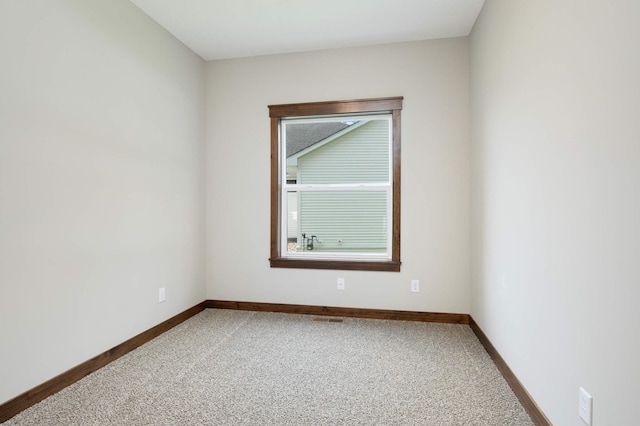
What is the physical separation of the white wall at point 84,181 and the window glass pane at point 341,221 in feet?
3.97

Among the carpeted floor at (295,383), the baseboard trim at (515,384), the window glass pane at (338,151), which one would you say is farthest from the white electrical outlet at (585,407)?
the window glass pane at (338,151)

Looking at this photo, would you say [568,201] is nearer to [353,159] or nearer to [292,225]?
[353,159]

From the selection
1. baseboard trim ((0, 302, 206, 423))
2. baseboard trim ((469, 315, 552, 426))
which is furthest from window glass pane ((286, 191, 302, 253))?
baseboard trim ((469, 315, 552, 426))

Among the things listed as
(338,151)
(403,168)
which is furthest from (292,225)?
(403,168)

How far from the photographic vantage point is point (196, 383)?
199cm

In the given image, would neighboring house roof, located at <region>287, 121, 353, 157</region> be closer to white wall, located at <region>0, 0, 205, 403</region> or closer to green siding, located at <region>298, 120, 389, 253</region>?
green siding, located at <region>298, 120, 389, 253</region>

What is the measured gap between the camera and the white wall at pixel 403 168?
3.01 m

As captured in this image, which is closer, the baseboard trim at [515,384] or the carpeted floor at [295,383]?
the baseboard trim at [515,384]

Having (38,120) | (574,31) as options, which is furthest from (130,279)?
(574,31)

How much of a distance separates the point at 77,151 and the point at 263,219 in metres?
1.68

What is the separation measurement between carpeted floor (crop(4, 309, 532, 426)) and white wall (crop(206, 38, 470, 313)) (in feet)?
1.59

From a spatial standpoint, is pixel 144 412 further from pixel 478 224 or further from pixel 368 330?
pixel 478 224

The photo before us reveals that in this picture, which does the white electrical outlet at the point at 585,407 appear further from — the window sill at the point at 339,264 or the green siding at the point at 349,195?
the green siding at the point at 349,195

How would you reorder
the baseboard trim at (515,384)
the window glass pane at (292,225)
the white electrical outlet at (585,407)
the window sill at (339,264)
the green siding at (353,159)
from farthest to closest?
the window glass pane at (292,225), the green siding at (353,159), the window sill at (339,264), the baseboard trim at (515,384), the white electrical outlet at (585,407)
